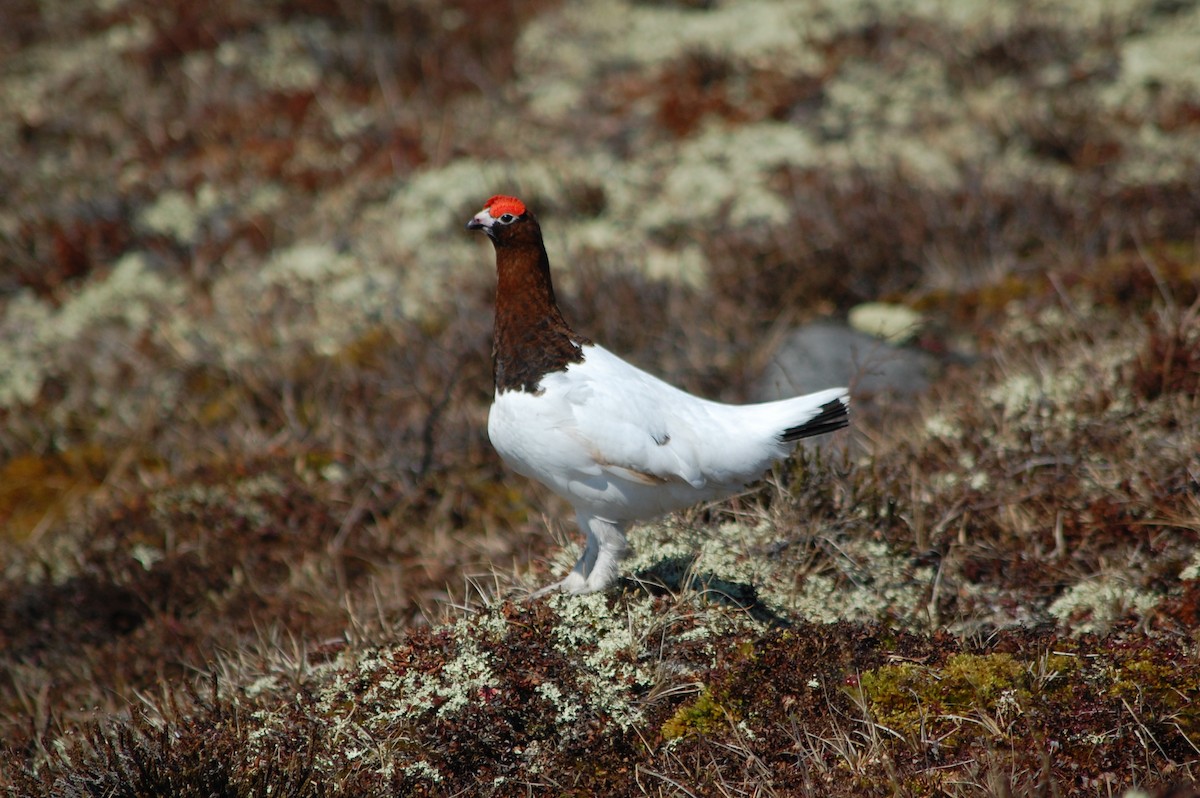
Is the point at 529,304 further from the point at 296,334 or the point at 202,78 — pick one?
the point at 202,78

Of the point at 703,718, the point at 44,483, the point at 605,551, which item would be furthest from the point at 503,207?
the point at 44,483

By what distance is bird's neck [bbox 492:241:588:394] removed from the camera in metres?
3.54

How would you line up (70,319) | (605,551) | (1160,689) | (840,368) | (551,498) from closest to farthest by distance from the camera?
(1160,689) < (605,551) < (551,498) < (840,368) < (70,319)

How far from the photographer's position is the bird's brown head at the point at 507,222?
3598mm

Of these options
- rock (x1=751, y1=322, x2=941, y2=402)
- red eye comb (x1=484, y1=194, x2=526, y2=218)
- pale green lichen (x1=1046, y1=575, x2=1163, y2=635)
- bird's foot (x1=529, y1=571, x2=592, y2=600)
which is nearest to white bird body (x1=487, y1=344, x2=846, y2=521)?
bird's foot (x1=529, y1=571, x2=592, y2=600)

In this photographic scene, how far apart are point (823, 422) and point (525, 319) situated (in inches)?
44.0

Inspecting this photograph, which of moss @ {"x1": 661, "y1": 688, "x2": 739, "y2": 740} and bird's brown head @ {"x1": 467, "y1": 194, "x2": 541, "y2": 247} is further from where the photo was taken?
bird's brown head @ {"x1": 467, "y1": 194, "x2": 541, "y2": 247}

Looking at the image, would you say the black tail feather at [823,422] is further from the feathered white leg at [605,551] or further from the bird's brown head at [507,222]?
the bird's brown head at [507,222]

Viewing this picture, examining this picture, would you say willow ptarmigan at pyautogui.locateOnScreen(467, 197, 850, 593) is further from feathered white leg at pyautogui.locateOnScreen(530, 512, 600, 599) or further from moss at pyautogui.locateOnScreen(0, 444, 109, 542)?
moss at pyautogui.locateOnScreen(0, 444, 109, 542)

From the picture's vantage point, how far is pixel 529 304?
11.8 ft

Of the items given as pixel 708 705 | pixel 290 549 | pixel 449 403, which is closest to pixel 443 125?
pixel 449 403

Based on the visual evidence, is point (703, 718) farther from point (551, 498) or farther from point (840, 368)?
point (840, 368)

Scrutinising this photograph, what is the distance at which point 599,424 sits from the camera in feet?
10.8

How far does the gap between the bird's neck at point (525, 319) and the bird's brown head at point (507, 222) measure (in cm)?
2
